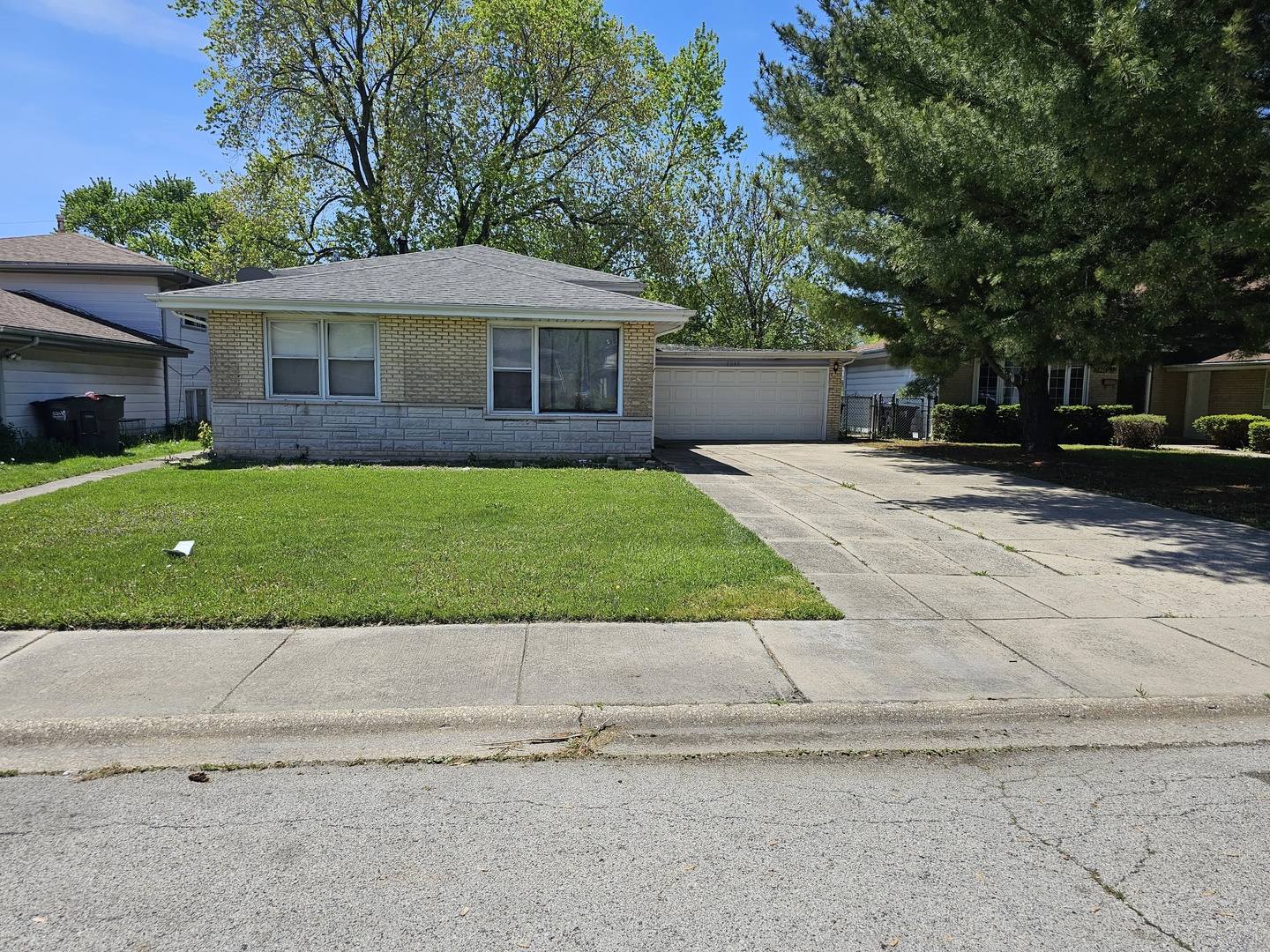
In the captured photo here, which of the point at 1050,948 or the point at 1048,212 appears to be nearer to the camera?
the point at 1050,948

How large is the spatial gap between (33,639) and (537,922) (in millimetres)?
4665

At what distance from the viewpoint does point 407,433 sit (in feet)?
51.6

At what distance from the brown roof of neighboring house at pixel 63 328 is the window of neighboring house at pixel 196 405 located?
245 centimetres

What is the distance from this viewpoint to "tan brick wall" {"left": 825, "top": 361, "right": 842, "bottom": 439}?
23859 millimetres

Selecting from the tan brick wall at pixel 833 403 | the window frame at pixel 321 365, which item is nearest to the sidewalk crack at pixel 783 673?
the window frame at pixel 321 365

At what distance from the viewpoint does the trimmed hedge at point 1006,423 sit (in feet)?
78.9

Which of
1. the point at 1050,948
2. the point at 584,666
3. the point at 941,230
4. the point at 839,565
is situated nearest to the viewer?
the point at 1050,948

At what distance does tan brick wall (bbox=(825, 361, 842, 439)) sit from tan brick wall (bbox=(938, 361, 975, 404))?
12.1ft

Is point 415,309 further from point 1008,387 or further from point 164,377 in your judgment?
point 1008,387

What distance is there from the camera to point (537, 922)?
111 inches

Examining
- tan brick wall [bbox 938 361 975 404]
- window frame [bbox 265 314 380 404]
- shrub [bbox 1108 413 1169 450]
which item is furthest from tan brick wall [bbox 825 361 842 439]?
window frame [bbox 265 314 380 404]

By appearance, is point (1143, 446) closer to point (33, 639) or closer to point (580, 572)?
point (580, 572)

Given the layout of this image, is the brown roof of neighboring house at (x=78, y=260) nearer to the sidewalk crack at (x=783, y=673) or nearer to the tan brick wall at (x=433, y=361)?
the tan brick wall at (x=433, y=361)

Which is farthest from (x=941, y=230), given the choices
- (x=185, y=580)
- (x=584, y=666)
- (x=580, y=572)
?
(x=185, y=580)
